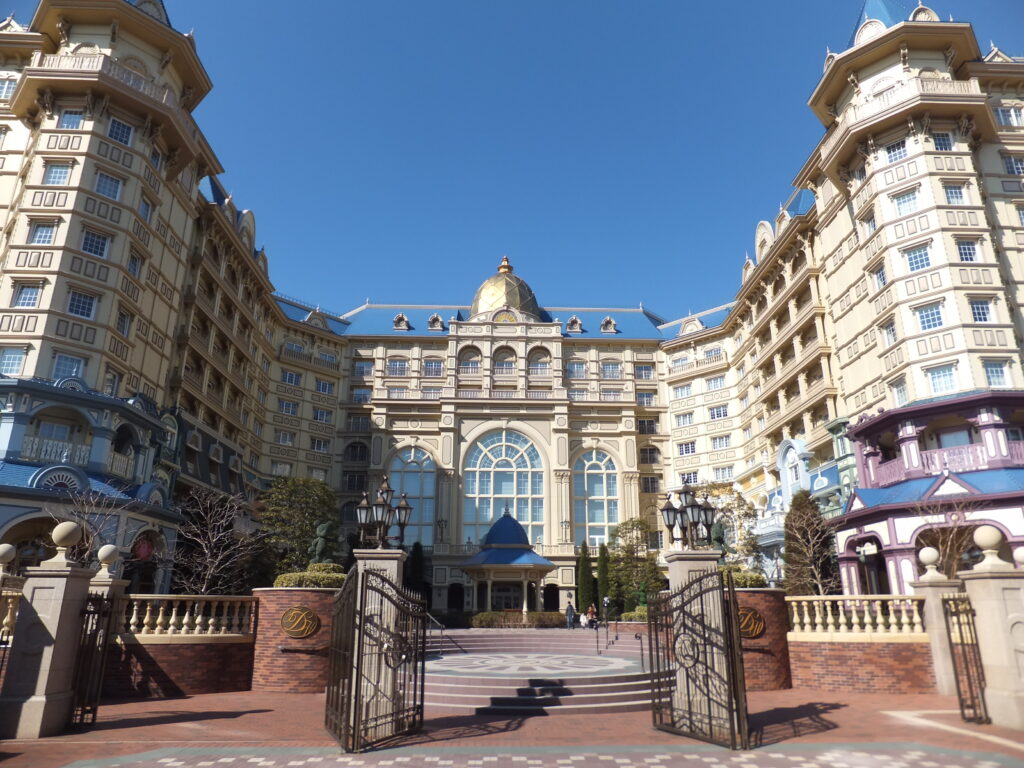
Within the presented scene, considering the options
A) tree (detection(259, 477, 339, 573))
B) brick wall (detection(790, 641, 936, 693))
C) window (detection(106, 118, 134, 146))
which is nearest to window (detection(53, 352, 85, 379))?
window (detection(106, 118, 134, 146))

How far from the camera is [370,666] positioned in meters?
12.3

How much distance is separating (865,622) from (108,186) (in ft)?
122

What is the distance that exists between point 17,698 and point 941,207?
38577 millimetres

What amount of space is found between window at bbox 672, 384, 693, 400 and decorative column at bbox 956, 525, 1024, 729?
4712 cm

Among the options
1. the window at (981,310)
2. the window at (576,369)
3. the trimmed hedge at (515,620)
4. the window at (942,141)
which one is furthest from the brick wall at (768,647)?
the window at (576,369)

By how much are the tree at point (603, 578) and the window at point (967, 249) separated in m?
27.9

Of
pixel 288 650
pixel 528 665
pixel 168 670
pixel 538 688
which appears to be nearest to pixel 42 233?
pixel 168 670

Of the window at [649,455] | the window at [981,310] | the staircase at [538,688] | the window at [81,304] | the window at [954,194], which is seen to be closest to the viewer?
the staircase at [538,688]

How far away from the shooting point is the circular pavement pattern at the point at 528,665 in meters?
17.2

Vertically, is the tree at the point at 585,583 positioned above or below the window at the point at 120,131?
below

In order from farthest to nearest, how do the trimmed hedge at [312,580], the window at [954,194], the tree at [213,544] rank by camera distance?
the tree at [213,544] → the window at [954,194] → the trimmed hedge at [312,580]

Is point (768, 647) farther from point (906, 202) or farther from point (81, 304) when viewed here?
point (81, 304)

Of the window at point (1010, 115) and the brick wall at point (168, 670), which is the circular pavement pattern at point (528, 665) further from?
the window at point (1010, 115)

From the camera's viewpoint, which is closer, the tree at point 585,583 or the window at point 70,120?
the window at point 70,120
